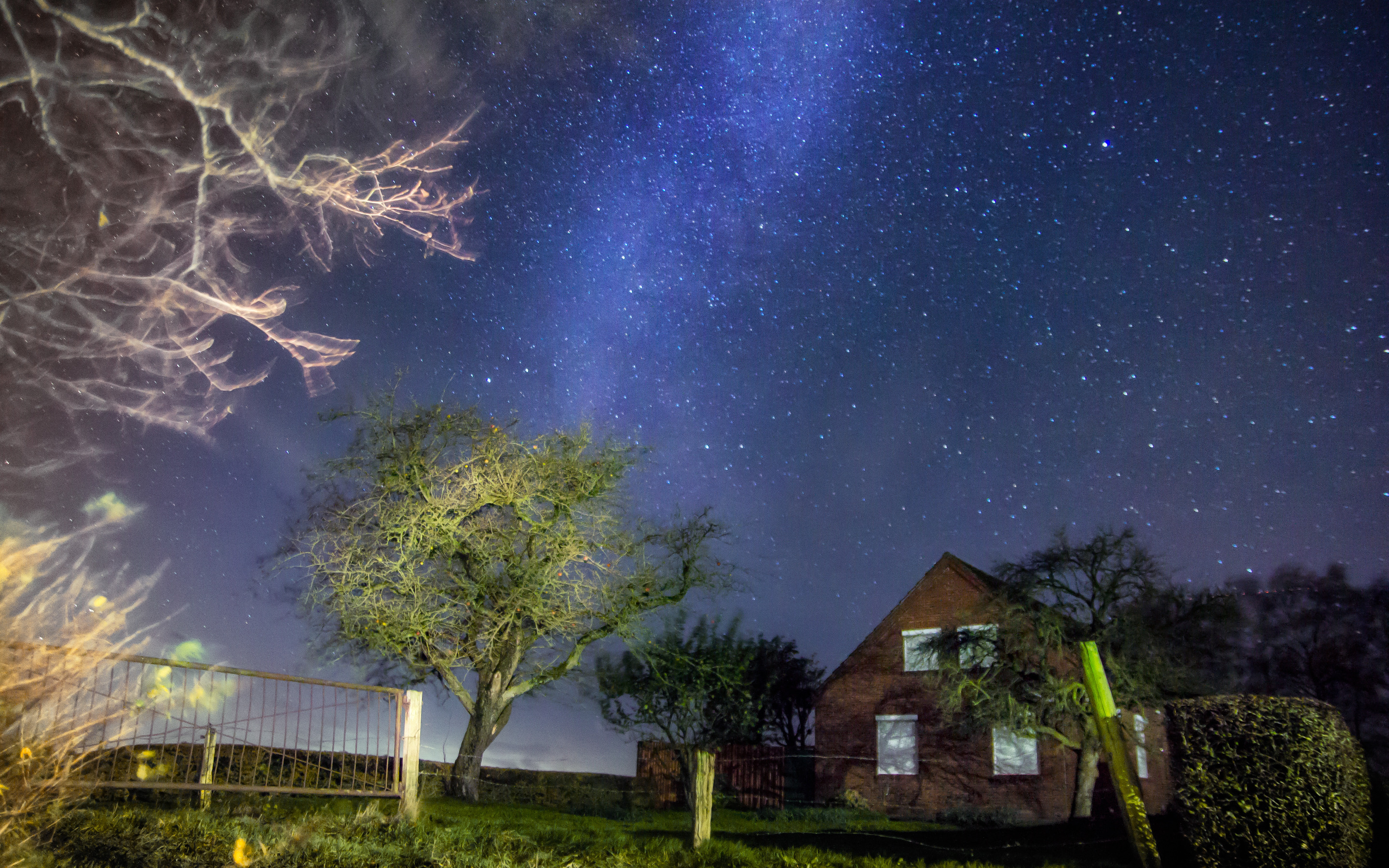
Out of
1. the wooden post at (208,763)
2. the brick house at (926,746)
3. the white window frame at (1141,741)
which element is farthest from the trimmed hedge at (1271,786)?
the brick house at (926,746)

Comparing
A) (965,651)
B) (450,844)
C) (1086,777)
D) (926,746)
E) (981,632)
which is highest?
(981,632)

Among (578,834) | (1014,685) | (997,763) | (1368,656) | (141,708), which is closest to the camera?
(141,708)

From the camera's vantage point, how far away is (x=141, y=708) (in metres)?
8.28

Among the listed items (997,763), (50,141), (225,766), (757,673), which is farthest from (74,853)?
(757,673)

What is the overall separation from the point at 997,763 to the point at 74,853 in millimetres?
21451

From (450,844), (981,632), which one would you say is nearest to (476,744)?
(450,844)

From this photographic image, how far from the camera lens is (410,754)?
1163 centimetres

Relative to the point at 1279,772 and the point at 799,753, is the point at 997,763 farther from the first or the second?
the point at 1279,772

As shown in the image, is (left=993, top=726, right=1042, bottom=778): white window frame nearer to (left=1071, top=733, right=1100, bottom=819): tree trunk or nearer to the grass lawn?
(left=1071, top=733, right=1100, bottom=819): tree trunk

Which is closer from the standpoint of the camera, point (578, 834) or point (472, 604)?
point (578, 834)

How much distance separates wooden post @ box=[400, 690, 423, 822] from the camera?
1137 cm

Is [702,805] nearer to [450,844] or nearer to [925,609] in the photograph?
[450,844]

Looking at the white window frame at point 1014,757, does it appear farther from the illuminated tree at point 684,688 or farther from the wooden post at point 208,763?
the wooden post at point 208,763

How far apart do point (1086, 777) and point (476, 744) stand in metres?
14.6
